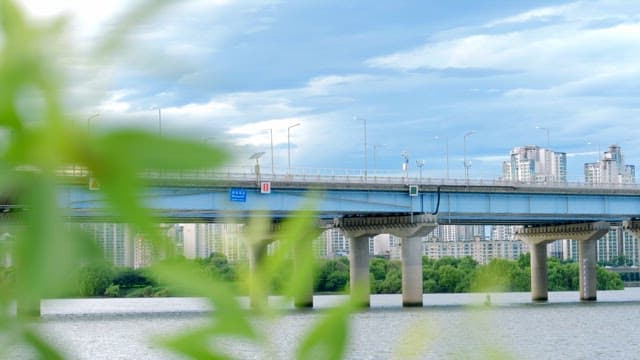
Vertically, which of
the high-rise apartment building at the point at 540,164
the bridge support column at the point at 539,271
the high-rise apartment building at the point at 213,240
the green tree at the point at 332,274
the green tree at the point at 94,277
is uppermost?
the high-rise apartment building at the point at 540,164

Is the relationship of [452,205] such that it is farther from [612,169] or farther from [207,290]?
[207,290]

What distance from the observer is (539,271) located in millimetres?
77812

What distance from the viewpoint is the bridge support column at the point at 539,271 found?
3022 inches

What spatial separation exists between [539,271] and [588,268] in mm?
3925

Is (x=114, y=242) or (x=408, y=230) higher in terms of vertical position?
(x=114, y=242)

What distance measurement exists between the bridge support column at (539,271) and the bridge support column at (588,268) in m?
2.85

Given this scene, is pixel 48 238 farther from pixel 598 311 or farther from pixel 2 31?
pixel 598 311

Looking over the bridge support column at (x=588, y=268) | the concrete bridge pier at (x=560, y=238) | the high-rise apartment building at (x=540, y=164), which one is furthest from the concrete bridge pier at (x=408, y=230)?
the high-rise apartment building at (x=540, y=164)

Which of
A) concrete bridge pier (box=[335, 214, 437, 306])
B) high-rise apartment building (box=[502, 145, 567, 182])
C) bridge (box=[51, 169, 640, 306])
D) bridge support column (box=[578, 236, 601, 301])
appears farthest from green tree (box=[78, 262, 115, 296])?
bridge support column (box=[578, 236, 601, 301])

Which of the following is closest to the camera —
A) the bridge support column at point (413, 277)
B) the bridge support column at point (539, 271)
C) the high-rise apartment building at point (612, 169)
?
Answer: the high-rise apartment building at point (612, 169)

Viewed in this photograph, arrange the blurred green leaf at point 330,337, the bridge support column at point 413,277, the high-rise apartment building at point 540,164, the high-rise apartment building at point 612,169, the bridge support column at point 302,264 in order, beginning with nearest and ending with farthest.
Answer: the blurred green leaf at point 330,337
the bridge support column at point 302,264
the high-rise apartment building at point 540,164
the high-rise apartment building at point 612,169
the bridge support column at point 413,277

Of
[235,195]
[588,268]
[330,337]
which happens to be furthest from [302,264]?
[588,268]

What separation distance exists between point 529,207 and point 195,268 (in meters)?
65.7

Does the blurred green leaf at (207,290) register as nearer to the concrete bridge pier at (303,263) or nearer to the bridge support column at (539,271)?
the concrete bridge pier at (303,263)
